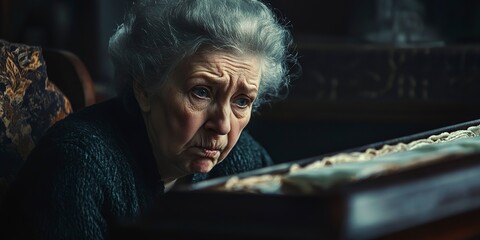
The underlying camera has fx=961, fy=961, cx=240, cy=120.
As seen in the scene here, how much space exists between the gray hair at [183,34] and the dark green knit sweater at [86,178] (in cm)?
12

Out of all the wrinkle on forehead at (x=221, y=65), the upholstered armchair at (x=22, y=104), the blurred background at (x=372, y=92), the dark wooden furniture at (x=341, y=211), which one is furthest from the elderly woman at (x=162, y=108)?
the blurred background at (x=372, y=92)

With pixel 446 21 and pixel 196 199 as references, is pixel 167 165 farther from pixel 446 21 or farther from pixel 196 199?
pixel 446 21

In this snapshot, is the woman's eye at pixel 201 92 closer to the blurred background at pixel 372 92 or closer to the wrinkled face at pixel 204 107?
the wrinkled face at pixel 204 107

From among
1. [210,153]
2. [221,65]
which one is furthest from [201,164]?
[221,65]

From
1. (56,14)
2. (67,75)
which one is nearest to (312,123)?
(56,14)

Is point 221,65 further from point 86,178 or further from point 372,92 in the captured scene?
point 372,92

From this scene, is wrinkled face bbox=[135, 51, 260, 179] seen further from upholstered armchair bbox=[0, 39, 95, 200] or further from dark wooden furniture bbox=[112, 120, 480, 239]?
dark wooden furniture bbox=[112, 120, 480, 239]

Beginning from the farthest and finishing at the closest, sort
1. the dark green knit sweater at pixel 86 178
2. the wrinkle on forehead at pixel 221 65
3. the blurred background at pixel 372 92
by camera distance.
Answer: the blurred background at pixel 372 92 → the wrinkle on forehead at pixel 221 65 → the dark green knit sweater at pixel 86 178

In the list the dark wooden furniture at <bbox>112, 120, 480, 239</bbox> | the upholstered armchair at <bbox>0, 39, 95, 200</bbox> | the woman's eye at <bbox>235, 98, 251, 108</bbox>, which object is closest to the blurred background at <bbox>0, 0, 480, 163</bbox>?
the upholstered armchair at <bbox>0, 39, 95, 200</bbox>

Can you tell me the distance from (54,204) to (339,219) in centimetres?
118

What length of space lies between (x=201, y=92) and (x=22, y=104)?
1.58ft

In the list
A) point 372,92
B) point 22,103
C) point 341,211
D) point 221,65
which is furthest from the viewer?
point 372,92

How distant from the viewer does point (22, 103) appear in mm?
2504

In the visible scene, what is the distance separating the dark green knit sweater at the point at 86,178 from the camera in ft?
6.75
